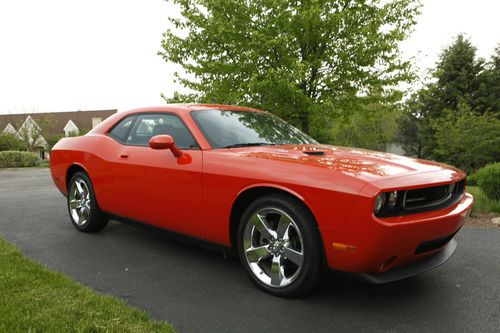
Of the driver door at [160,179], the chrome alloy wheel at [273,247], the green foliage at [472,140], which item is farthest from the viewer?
the green foliage at [472,140]

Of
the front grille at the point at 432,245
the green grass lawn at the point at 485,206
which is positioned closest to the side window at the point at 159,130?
the front grille at the point at 432,245

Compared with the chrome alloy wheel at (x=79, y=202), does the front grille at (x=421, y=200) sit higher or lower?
higher

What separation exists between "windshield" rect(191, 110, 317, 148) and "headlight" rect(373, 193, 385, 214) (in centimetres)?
148

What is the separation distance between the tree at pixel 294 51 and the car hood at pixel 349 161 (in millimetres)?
4256

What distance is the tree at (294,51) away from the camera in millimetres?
7789

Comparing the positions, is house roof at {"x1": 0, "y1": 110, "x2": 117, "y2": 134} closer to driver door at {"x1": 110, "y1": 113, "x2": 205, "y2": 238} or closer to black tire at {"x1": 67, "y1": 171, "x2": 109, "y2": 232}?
black tire at {"x1": 67, "y1": 171, "x2": 109, "y2": 232}

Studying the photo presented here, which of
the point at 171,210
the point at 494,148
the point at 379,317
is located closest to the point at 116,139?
the point at 171,210

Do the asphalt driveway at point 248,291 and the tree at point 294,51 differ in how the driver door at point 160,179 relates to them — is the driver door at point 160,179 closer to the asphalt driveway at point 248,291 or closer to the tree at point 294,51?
the asphalt driveway at point 248,291

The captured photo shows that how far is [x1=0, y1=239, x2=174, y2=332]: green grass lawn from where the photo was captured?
2441 millimetres

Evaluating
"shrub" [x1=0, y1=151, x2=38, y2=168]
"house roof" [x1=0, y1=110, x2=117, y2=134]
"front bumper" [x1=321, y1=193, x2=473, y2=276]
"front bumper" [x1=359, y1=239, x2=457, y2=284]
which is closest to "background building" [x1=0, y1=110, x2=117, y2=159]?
"house roof" [x1=0, y1=110, x2=117, y2=134]

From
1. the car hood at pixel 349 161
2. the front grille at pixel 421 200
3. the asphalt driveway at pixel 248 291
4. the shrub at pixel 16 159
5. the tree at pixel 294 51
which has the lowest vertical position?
the shrub at pixel 16 159

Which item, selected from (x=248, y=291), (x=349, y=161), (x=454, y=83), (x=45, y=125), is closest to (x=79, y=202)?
(x=248, y=291)

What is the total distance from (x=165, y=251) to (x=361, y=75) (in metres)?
6.10

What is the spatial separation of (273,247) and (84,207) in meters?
2.86
